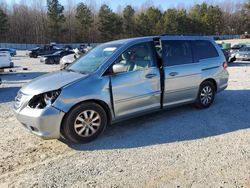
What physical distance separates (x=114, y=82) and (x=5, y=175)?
2.30 m

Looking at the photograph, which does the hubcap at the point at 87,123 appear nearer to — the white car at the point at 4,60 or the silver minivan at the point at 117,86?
the silver minivan at the point at 117,86

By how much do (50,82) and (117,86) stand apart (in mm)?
1164

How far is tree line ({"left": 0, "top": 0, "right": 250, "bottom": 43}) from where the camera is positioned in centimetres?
7375

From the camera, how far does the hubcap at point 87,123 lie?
4.98m

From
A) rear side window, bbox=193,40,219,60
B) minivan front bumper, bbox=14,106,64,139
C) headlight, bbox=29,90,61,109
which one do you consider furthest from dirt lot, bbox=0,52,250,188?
rear side window, bbox=193,40,219,60

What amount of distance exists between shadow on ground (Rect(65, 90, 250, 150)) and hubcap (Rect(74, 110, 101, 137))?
8.2 inches

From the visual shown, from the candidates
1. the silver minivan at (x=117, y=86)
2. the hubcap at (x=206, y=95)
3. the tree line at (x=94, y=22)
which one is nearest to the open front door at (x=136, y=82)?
the silver minivan at (x=117, y=86)

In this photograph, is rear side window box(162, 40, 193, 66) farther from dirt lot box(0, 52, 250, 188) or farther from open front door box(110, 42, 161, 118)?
dirt lot box(0, 52, 250, 188)

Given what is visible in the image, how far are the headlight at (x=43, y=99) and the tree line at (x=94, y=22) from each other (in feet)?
228

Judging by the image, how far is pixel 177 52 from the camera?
253 inches

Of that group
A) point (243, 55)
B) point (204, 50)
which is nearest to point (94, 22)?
point (243, 55)

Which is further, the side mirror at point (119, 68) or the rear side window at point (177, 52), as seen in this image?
the rear side window at point (177, 52)

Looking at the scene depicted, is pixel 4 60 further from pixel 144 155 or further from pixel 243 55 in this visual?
pixel 243 55

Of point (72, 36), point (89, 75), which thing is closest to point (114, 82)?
point (89, 75)
